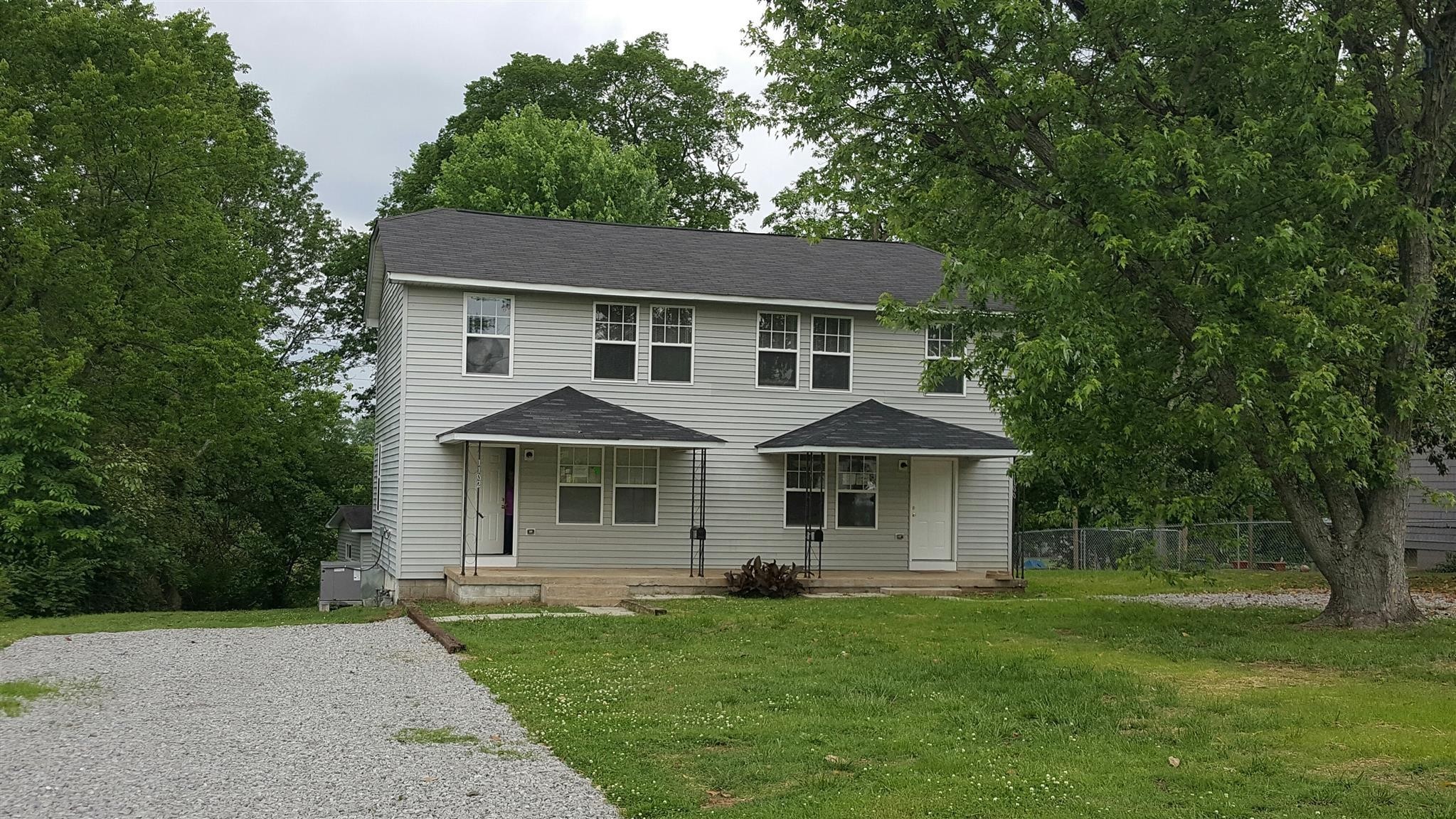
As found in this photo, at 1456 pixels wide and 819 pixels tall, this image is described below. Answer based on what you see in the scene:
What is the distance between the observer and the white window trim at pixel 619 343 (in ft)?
67.5

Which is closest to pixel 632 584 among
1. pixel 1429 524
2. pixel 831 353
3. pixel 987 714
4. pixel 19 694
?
pixel 831 353

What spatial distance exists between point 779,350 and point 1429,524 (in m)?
14.6

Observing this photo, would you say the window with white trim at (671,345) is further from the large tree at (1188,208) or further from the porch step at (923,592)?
the large tree at (1188,208)

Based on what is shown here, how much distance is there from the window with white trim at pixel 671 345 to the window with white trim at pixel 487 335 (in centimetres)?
→ 244

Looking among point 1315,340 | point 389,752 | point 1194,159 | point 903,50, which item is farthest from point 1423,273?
point 389,752

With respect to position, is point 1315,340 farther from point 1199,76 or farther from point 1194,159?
point 1199,76

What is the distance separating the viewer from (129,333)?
2422 cm

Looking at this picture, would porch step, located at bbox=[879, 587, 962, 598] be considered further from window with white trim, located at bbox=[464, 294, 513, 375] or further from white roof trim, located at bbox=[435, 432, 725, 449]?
window with white trim, located at bbox=[464, 294, 513, 375]

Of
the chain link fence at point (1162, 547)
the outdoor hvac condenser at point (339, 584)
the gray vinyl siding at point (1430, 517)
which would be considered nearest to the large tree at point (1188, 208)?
the outdoor hvac condenser at point (339, 584)

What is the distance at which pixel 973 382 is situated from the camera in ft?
73.5

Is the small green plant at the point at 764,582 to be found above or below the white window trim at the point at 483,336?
below

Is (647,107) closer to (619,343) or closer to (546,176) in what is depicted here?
(546,176)

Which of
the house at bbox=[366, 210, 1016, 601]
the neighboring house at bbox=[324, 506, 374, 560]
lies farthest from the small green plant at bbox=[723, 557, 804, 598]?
the neighboring house at bbox=[324, 506, 374, 560]

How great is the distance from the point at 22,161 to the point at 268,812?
21.4 meters
